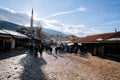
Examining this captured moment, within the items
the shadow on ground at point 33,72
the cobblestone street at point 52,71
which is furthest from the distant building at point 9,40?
the shadow on ground at point 33,72

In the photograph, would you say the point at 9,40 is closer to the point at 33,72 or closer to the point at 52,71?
the point at 52,71

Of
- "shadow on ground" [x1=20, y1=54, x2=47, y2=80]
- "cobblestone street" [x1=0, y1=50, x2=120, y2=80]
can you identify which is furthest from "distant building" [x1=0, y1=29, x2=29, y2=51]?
"shadow on ground" [x1=20, y1=54, x2=47, y2=80]

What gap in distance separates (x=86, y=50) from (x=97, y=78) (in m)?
24.9

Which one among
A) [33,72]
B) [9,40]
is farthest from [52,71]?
[9,40]

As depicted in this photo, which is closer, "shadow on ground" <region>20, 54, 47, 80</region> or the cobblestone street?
"shadow on ground" <region>20, 54, 47, 80</region>

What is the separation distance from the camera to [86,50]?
36.2 m

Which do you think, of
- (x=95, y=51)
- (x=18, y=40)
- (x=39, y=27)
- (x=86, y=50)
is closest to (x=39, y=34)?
(x=39, y=27)

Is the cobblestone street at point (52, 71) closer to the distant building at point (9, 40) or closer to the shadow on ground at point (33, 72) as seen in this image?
the shadow on ground at point (33, 72)

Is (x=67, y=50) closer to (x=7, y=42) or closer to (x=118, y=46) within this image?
(x=7, y=42)

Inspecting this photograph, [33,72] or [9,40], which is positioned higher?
[9,40]

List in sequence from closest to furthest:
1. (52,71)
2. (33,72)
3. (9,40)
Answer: (33,72) → (52,71) → (9,40)

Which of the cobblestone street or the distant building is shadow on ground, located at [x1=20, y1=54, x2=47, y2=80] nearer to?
the cobblestone street

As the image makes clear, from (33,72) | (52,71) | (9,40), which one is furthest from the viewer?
(9,40)

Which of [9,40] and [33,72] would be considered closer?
[33,72]
